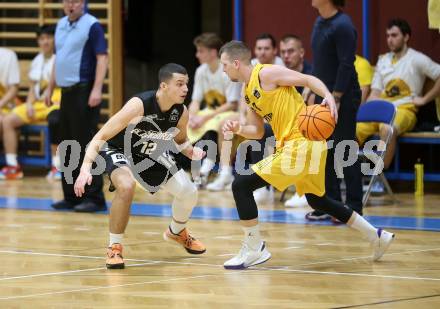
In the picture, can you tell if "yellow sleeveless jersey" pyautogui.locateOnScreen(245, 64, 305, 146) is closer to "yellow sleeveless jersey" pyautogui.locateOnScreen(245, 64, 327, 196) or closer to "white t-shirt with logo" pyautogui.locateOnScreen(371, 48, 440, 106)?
"yellow sleeveless jersey" pyautogui.locateOnScreen(245, 64, 327, 196)

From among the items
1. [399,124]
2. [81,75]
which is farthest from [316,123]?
[399,124]

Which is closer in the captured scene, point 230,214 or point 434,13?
point 230,214

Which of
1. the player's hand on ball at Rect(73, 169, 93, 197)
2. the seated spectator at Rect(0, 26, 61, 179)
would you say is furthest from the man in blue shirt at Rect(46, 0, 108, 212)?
the player's hand on ball at Rect(73, 169, 93, 197)

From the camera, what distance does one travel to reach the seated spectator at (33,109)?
12922 mm

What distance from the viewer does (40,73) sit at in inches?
517

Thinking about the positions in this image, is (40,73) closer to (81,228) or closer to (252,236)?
(81,228)

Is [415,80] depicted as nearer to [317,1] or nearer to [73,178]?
[317,1]

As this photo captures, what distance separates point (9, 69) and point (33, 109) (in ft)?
2.03

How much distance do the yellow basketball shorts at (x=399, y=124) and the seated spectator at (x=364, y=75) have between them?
1.47 ft

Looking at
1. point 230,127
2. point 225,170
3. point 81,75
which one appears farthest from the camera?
point 225,170

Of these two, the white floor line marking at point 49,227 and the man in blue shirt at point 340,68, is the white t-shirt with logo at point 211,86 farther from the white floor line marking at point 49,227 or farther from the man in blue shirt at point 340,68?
the white floor line marking at point 49,227

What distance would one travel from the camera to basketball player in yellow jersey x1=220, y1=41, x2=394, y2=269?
22.3 ft

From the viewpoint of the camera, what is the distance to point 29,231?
8.70 meters

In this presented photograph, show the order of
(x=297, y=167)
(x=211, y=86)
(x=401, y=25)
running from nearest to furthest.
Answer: (x=297, y=167)
(x=401, y=25)
(x=211, y=86)
